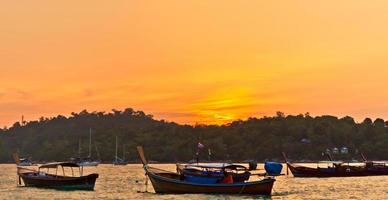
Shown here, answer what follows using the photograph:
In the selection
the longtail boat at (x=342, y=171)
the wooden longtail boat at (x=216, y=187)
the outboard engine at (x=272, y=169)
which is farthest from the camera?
the longtail boat at (x=342, y=171)

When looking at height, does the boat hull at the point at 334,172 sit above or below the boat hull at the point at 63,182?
below

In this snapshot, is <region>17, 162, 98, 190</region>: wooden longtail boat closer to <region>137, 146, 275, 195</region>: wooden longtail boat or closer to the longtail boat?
<region>137, 146, 275, 195</region>: wooden longtail boat

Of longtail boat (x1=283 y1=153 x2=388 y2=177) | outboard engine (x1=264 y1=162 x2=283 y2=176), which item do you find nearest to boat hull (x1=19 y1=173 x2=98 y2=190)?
outboard engine (x1=264 y1=162 x2=283 y2=176)

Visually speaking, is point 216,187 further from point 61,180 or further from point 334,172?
point 334,172

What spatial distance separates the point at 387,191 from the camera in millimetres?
71250

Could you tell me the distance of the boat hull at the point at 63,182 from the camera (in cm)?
7038

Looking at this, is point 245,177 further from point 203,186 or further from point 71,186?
point 71,186

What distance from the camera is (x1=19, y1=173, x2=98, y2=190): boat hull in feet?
231

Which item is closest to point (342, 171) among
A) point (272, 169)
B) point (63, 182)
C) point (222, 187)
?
point (272, 169)

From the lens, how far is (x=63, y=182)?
71375 mm

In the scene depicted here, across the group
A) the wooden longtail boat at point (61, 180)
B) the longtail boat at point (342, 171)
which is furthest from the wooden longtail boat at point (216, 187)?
the longtail boat at point (342, 171)

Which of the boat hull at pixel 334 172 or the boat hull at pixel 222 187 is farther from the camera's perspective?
the boat hull at pixel 334 172

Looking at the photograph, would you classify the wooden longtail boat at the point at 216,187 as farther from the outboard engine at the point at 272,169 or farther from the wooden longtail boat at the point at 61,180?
the outboard engine at the point at 272,169

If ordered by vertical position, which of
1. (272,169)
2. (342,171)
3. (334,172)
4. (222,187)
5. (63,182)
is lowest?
(334,172)
